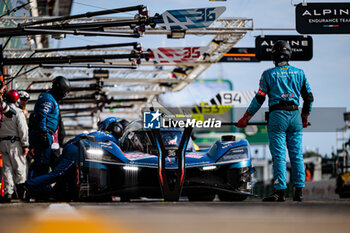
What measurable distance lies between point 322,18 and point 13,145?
11331 mm

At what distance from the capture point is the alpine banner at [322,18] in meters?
18.6

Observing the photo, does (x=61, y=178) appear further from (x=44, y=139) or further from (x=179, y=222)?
(x=179, y=222)

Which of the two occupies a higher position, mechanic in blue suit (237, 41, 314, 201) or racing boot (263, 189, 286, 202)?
mechanic in blue suit (237, 41, 314, 201)

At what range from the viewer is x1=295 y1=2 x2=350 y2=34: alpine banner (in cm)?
1864

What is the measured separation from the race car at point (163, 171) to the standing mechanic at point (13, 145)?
2.65 m

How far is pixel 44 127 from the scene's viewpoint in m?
9.06

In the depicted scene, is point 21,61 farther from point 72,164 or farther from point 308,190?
point 308,190

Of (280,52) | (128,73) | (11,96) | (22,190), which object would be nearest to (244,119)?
(280,52)

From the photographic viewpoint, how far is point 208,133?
6444 cm

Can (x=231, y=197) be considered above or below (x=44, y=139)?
below

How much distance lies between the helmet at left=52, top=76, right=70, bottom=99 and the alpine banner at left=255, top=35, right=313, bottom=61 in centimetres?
1214

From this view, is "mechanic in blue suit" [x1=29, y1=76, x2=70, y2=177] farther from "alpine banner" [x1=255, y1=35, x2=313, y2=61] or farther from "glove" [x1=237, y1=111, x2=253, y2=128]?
"alpine banner" [x1=255, y1=35, x2=313, y2=61]

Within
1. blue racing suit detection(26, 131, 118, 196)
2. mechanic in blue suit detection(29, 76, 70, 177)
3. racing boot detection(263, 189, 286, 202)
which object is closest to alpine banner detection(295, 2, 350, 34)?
mechanic in blue suit detection(29, 76, 70, 177)

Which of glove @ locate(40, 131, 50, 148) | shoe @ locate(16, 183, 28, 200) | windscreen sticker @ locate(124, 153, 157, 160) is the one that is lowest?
shoe @ locate(16, 183, 28, 200)
